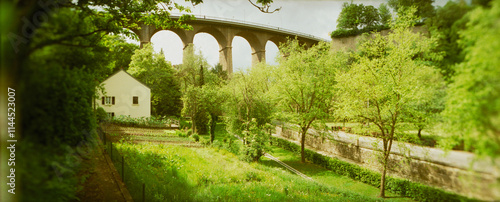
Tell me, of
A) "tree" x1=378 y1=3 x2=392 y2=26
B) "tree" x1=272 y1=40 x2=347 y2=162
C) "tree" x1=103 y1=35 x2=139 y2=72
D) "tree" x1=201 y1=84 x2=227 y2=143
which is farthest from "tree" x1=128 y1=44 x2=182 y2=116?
"tree" x1=378 y1=3 x2=392 y2=26

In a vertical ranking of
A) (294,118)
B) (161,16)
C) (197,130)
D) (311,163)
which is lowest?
(311,163)

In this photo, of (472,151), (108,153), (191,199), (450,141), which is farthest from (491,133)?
(108,153)

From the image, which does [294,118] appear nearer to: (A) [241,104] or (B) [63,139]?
(A) [241,104]

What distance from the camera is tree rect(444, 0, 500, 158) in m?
1.22

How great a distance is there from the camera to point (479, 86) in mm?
1389

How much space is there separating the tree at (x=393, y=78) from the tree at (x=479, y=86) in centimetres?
66

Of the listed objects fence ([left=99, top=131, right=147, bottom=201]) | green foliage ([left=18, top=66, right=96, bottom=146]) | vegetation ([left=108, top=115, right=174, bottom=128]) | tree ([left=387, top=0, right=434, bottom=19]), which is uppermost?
tree ([left=387, top=0, right=434, bottom=19])

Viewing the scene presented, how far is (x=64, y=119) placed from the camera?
188cm

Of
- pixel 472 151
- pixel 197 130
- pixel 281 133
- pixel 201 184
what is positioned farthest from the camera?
pixel 281 133

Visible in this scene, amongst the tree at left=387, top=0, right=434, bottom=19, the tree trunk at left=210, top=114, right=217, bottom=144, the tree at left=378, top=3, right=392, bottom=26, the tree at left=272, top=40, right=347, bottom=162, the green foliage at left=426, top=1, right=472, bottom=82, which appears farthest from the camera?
the tree trunk at left=210, top=114, right=217, bottom=144

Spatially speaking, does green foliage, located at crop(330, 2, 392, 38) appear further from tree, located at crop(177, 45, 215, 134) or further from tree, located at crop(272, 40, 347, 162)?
tree, located at crop(177, 45, 215, 134)

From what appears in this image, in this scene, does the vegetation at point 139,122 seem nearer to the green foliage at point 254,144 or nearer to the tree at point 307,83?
the green foliage at point 254,144

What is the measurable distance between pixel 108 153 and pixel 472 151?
10.3 meters

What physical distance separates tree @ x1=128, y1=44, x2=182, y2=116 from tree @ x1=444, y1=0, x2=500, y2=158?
2915 centimetres
